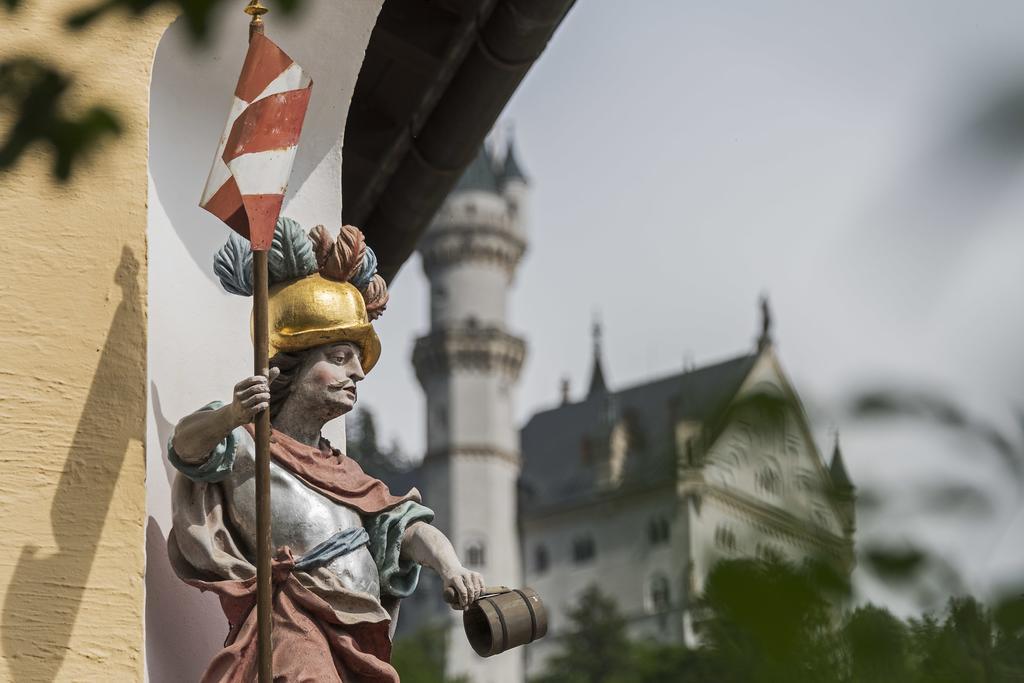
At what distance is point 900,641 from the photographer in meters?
1.25

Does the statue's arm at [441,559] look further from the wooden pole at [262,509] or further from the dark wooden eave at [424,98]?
the dark wooden eave at [424,98]

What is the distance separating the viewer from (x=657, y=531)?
2.54 m

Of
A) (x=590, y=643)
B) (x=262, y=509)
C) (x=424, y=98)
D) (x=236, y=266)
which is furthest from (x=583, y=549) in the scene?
(x=262, y=509)

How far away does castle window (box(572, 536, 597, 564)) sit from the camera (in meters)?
83.9

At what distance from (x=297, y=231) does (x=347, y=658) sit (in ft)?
3.90

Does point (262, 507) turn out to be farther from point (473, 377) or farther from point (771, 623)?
point (473, 377)

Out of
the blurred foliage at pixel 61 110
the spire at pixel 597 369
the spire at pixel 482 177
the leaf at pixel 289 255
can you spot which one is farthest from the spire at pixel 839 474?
the spire at pixel 597 369

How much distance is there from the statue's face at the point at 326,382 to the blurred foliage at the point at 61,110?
307 centimetres

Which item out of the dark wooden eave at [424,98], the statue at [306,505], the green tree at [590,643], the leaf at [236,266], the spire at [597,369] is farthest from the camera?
the spire at [597,369]

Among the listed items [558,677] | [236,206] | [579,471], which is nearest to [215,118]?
[236,206]

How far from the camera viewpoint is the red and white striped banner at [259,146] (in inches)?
164

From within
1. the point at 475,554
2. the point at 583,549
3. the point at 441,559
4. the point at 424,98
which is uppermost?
the point at 583,549

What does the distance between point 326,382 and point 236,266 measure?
445mm

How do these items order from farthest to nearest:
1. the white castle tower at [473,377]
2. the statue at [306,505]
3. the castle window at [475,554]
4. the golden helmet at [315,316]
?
the white castle tower at [473,377] < the castle window at [475,554] < the golden helmet at [315,316] < the statue at [306,505]
